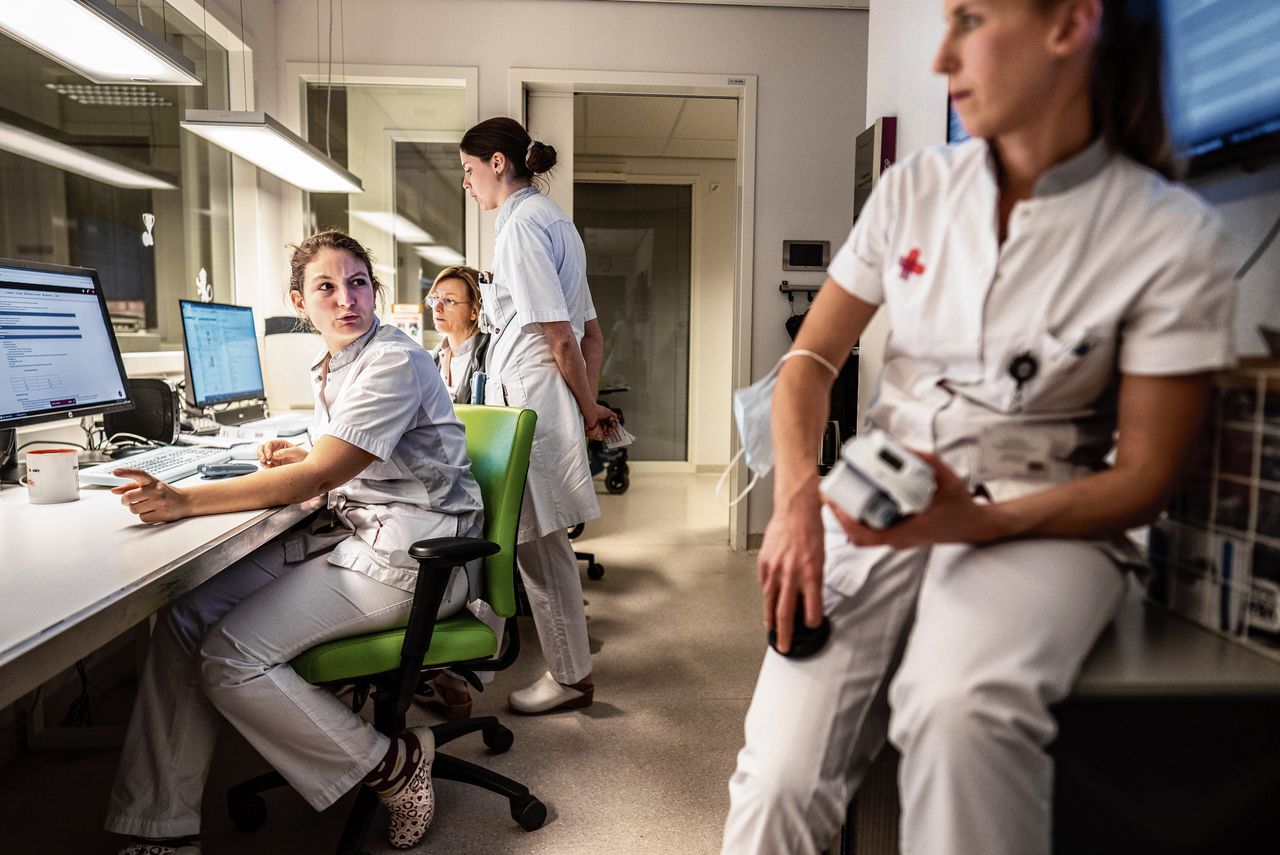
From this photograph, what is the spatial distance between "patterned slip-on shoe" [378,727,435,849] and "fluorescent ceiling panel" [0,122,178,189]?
7.01 feet

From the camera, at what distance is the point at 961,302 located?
2.84 ft

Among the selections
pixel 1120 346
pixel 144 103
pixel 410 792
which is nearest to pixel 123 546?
pixel 410 792

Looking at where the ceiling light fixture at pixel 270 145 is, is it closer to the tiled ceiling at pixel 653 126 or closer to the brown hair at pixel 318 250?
the brown hair at pixel 318 250

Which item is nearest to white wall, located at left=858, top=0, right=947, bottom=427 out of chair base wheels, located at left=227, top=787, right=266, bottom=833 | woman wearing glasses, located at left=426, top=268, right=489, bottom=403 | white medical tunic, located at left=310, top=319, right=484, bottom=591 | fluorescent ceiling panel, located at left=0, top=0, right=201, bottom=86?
white medical tunic, located at left=310, top=319, right=484, bottom=591

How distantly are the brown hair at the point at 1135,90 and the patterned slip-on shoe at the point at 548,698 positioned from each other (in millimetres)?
1978

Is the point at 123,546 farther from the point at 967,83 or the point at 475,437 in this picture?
the point at 967,83

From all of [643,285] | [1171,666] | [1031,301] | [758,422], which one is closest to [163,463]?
[758,422]

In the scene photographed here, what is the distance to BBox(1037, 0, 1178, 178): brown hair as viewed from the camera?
76 cm

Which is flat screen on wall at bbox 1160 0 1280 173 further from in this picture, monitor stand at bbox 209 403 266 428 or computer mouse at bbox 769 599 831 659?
monitor stand at bbox 209 403 266 428

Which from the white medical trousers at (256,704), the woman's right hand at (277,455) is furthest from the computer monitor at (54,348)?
the white medical trousers at (256,704)

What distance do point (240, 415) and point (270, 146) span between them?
97cm

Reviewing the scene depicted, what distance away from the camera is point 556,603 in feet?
7.63

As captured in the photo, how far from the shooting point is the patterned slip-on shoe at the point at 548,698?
2.33 m

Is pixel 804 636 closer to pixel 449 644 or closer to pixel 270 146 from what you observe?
pixel 449 644
